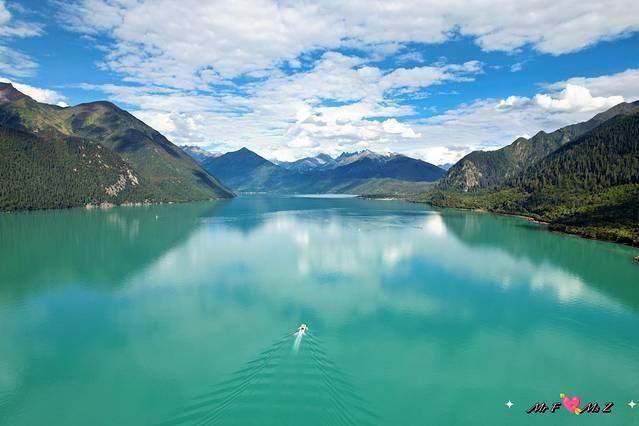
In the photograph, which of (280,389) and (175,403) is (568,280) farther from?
(175,403)

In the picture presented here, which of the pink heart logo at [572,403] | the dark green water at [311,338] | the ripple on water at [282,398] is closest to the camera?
the ripple on water at [282,398]

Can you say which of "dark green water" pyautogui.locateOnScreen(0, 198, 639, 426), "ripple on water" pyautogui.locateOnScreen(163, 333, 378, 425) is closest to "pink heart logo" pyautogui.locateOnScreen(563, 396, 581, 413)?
"dark green water" pyautogui.locateOnScreen(0, 198, 639, 426)

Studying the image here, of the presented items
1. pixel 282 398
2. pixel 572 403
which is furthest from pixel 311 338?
pixel 572 403

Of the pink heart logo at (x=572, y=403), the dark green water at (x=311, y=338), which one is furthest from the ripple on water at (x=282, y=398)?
the pink heart logo at (x=572, y=403)

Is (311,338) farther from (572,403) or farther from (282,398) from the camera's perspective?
(572,403)

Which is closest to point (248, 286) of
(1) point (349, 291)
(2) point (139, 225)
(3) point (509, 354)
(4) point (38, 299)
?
(1) point (349, 291)

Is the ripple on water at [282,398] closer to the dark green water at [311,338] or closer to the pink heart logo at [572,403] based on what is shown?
the dark green water at [311,338]
